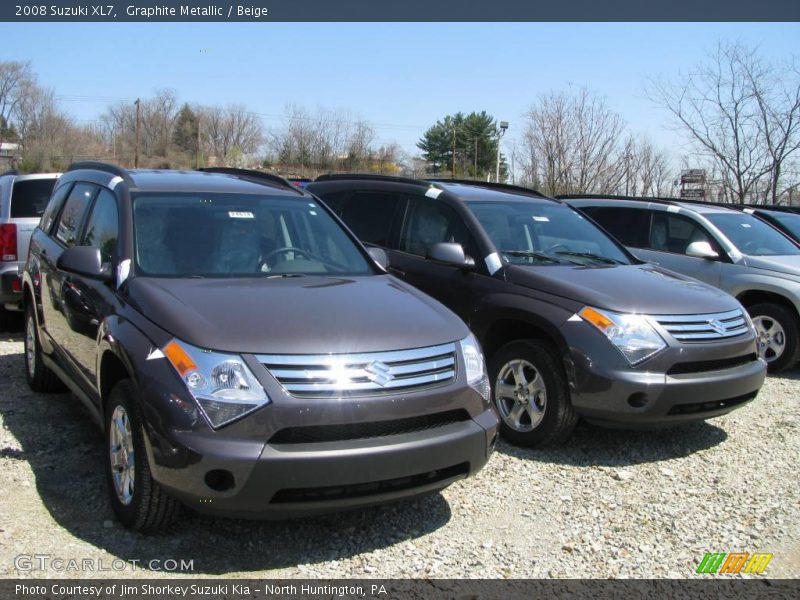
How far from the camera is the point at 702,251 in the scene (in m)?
7.76

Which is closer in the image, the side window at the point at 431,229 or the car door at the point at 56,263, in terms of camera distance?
the car door at the point at 56,263

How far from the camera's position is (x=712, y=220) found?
8.20 meters

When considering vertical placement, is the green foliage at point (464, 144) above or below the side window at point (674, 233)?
above

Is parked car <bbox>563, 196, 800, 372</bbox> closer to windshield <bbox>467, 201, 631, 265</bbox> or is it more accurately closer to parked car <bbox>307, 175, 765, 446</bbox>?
windshield <bbox>467, 201, 631, 265</bbox>

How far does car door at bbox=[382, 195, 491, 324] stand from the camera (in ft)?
17.7

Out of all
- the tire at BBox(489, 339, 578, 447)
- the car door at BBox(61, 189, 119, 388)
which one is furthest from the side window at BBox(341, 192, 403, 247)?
the car door at BBox(61, 189, 119, 388)

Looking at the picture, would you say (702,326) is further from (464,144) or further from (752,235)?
(464,144)

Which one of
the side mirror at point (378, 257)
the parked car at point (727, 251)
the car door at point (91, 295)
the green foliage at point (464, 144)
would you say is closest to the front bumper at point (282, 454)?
the car door at point (91, 295)

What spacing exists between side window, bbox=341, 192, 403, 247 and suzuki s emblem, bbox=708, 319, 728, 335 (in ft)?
9.11

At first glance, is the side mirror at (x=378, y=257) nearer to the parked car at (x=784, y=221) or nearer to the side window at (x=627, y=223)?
the side window at (x=627, y=223)

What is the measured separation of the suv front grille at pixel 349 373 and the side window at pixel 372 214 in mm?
3162

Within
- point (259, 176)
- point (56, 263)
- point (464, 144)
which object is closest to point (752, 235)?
point (259, 176)

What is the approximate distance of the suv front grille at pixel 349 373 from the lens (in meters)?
3.03

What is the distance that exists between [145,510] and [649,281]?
3775 mm
